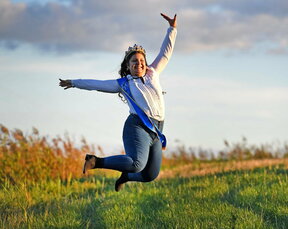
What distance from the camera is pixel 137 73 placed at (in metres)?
6.88

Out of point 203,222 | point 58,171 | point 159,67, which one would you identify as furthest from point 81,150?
point 203,222

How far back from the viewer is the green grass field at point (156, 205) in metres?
6.49

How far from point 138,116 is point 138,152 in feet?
1.68

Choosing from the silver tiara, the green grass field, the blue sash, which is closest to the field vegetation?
the green grass field

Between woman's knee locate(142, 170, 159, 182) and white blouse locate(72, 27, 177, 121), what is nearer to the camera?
white blouse locate(72, 27, 177, 121)

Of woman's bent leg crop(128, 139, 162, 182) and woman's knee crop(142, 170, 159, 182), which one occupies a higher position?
woman's bent leg crop(128, 139, 162, 182)

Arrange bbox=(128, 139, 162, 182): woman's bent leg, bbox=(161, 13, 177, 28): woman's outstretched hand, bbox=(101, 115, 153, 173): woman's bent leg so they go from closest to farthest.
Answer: bbox=(101, 115, 153, 173): woman's bent leg, bbox=(128, 139, 162, 182): woman's bent leg, bbox=(161, 13, 177, 28): woman's outstretched hand

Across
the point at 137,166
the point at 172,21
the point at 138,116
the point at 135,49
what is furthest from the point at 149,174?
the point at 172,21

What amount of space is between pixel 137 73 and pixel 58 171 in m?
5.61

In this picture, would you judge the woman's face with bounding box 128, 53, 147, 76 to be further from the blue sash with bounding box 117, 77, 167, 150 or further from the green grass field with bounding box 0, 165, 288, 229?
the green grass field with bounding box 0, 165, 288, 229

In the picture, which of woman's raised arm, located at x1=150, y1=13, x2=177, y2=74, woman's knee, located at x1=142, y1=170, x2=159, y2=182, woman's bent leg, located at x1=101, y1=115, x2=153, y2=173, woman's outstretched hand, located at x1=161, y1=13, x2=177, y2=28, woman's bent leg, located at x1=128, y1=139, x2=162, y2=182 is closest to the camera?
woman's bent leg, located at x1=101, y1=115, x2=153, y2=173

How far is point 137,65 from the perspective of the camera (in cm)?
687

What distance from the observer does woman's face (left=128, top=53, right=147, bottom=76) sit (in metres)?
6.87

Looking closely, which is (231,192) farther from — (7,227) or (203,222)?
(7,227)
